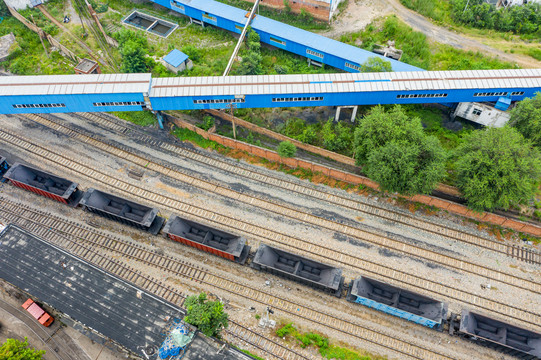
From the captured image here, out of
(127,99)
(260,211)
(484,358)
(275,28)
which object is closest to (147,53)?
(127,99)

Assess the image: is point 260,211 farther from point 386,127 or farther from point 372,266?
point 386,127

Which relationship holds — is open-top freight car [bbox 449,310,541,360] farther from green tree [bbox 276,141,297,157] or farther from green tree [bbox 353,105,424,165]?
green tree [bbox 276,141,297,157]

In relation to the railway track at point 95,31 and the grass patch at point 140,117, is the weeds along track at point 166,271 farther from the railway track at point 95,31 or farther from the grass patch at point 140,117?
the railway track at point 95,31

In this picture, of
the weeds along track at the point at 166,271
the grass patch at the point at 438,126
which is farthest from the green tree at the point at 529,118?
the weeds along track at the point at 166,271

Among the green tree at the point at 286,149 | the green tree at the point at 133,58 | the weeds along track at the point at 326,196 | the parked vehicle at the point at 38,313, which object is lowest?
the parked vehicle at the point at 38,313

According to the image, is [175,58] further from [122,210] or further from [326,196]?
[326,196]

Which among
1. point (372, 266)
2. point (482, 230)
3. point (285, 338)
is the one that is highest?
point (482, 230)

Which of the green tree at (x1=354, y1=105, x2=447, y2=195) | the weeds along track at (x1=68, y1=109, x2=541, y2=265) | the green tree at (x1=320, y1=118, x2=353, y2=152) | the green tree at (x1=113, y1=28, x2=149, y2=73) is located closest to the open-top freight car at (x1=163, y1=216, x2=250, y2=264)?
the weeds along track at (x1=68, y1=109, x2=541, y2=265)
